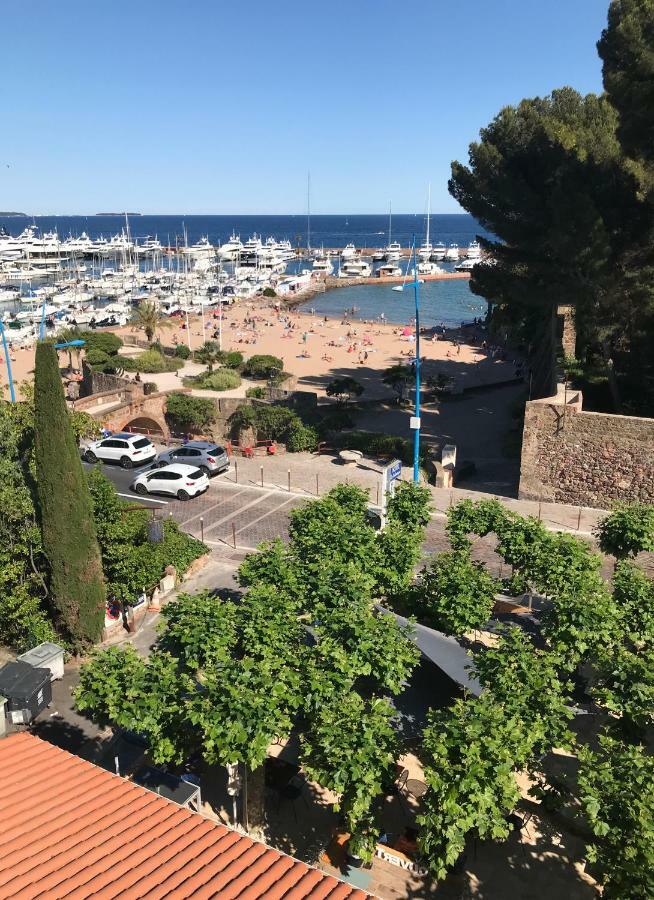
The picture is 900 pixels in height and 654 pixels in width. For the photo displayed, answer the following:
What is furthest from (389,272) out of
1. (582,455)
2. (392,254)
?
(582,455)

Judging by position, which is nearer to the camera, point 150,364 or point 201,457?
point 201,457

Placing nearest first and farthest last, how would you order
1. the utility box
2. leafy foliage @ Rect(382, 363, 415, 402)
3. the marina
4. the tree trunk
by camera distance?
the tree trunk
the utility box
leafy foliage @ Rect(382, 363, 415, 402)
the marina

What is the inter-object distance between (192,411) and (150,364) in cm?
1250

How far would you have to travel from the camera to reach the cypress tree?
14148 millimetres

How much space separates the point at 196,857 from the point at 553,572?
906cm

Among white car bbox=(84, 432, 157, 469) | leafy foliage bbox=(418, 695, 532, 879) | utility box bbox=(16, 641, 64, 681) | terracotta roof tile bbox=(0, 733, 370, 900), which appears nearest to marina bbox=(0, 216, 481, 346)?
white car bbox=(84, 432, 157, 469)

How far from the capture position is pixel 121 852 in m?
7.27

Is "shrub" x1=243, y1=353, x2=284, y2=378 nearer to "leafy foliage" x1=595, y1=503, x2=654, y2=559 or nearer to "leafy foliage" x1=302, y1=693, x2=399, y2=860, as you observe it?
"leafy foliage" x1=595, y1=503, x2=654, y2=559

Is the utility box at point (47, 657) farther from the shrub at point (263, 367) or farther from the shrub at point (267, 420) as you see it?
the shrub at point (263, 367)

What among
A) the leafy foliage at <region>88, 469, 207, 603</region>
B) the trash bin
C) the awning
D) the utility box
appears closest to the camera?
the trash bin

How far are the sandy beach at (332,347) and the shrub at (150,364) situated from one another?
2480 mm

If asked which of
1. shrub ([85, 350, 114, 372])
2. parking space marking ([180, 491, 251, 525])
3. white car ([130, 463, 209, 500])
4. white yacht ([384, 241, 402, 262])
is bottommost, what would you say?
parking space marking ([180, 491, 251, 525])

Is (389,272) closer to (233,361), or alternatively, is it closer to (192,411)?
(233,361)

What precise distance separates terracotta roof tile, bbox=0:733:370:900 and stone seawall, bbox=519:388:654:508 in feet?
61.2
